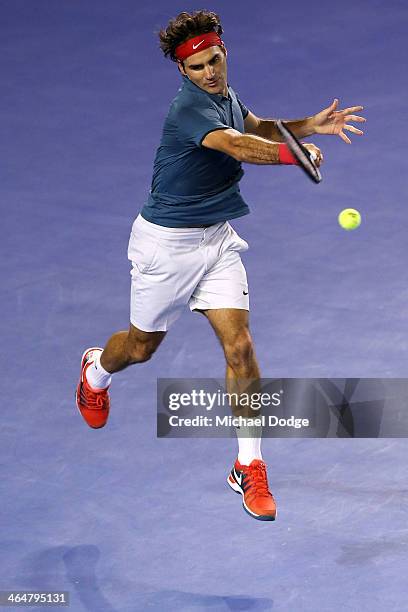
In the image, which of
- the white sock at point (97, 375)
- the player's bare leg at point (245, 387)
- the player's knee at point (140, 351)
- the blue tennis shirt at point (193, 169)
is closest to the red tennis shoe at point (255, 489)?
the player's bare leg at point (245, 387)

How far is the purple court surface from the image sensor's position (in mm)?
8305

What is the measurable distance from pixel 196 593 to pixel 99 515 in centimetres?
95

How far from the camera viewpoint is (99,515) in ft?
28.6

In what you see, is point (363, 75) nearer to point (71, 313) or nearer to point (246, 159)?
point (71, 313)

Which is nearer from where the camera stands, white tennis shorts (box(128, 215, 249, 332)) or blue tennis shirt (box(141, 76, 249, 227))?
blue tennis shirt (box(141, 76, 249, 227))

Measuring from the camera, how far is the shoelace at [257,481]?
789cm

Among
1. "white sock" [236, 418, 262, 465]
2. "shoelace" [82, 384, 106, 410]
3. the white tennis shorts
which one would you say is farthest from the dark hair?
"shoelace" [82, 384, 106, 410]

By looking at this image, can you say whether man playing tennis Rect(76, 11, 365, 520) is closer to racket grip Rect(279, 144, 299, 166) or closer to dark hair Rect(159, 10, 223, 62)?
dark hair Rect(159, 10, 223, 62)

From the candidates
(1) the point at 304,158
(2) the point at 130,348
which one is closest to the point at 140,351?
(2) the point at 130,348

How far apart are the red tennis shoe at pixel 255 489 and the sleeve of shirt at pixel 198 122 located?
1.85 metres

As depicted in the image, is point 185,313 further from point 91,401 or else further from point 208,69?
point 208,69

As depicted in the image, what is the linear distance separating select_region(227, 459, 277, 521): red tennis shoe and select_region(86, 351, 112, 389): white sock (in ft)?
3.97

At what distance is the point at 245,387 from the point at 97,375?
133 cm

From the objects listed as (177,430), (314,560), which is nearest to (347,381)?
(177,430)
